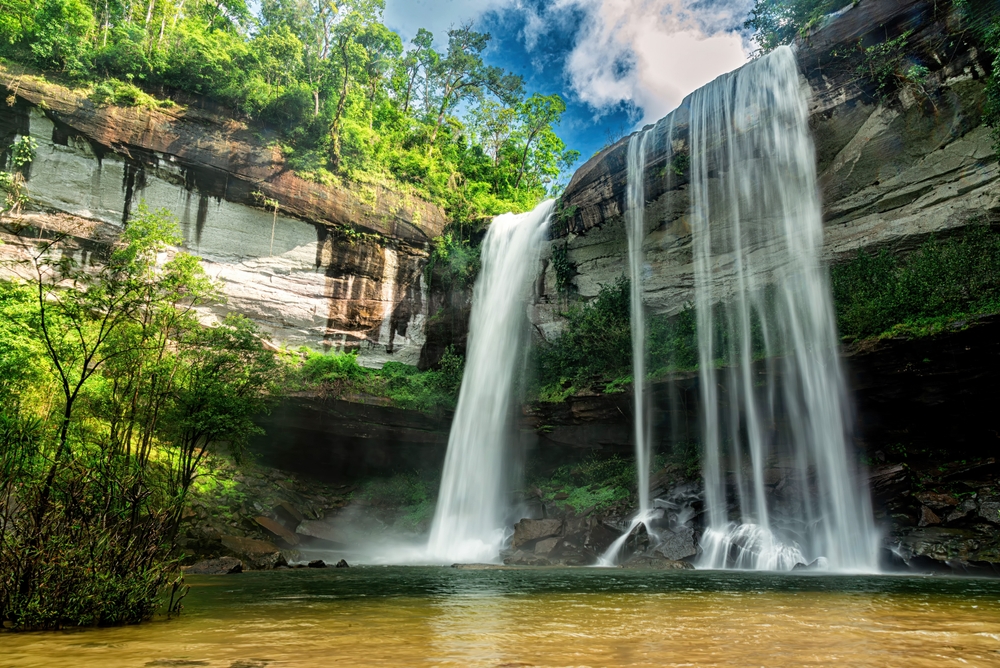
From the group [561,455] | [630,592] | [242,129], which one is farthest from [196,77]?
[630,592]

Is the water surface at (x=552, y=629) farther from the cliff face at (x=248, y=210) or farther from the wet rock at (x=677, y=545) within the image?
the cliff face at (x=248, y=210)

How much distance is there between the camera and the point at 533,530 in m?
15.5

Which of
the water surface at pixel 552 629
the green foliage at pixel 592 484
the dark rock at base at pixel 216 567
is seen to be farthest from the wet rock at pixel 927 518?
the dark rock at base at pixel 216 567

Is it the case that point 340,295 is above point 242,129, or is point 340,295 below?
below

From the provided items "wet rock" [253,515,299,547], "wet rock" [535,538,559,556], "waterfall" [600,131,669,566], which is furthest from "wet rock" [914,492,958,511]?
"wet rock" [253,515,299,547]

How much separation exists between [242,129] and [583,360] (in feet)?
54.6

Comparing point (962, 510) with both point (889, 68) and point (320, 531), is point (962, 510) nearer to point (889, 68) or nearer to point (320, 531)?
point (889, 68)

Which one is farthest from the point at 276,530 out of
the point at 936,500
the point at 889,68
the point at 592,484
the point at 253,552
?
the point at 889,68

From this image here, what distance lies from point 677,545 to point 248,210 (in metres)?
19.9

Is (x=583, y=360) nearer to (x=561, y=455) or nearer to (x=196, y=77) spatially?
(x=561, y=455)

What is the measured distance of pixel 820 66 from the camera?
15.0 metres

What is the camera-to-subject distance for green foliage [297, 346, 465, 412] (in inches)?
819

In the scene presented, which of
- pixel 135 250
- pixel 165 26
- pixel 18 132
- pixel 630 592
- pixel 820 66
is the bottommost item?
pixel 630 592

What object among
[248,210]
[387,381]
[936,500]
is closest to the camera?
[936,500]
